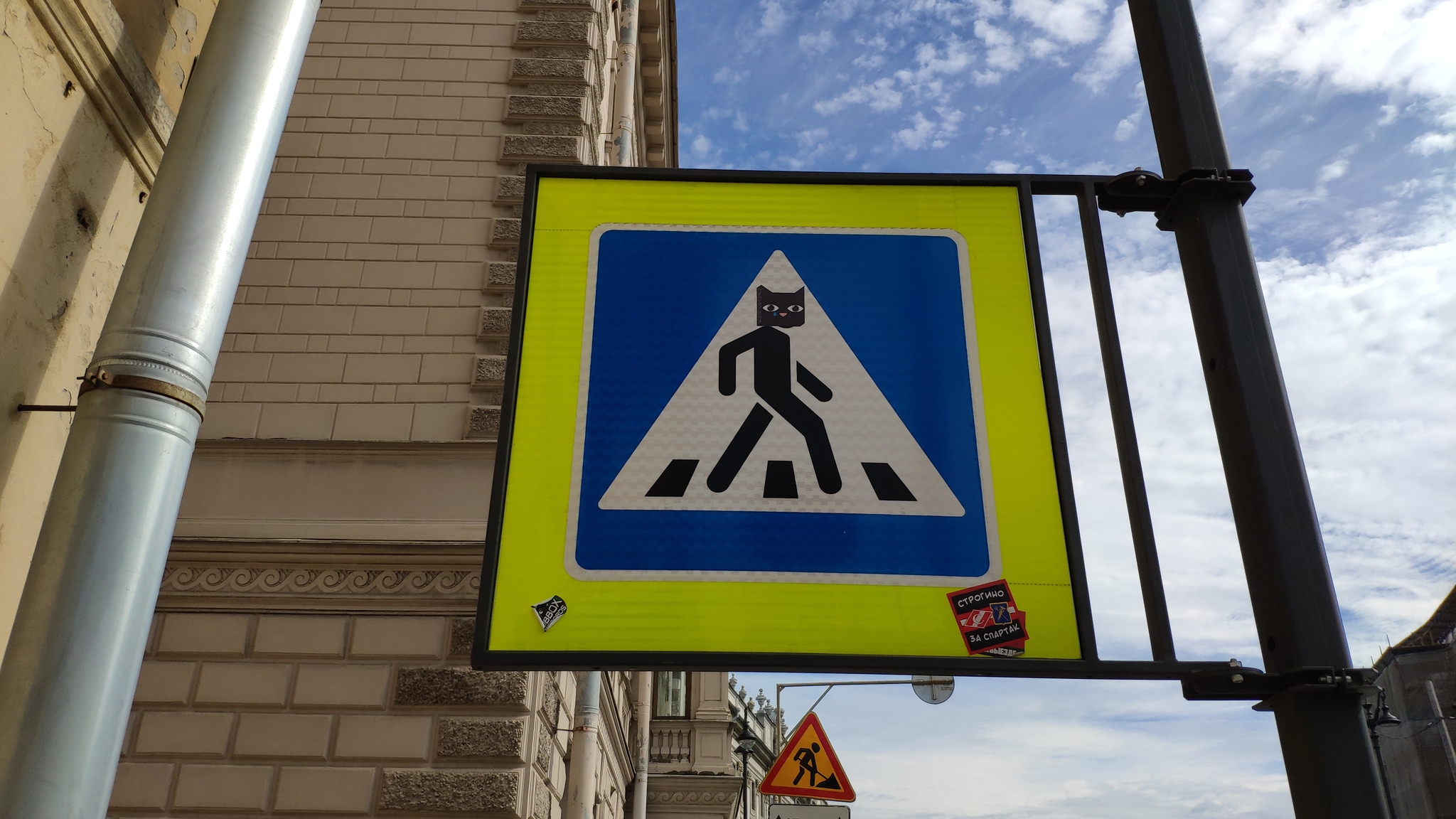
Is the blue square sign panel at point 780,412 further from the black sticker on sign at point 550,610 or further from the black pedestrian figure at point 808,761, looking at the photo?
the black pedestrian figure at point 808,761

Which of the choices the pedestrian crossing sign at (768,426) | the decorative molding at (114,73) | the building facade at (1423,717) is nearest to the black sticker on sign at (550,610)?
the pedestrian crossing sign at (768,426)

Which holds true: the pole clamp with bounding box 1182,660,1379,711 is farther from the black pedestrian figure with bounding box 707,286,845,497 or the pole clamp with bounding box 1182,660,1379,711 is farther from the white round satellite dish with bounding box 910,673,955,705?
the white round satellite dish with bounding box 910,673,955,705

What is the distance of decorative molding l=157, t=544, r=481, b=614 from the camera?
7.43 metres

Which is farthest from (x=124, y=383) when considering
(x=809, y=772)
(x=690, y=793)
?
(x=690, y=793)

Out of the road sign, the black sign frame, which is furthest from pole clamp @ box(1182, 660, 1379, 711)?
the road sign

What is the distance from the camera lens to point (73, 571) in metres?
2.35

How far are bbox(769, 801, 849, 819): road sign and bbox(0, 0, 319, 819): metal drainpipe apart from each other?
8.30m

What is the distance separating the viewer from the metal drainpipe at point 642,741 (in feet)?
49.1

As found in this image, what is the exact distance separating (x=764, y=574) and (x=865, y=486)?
1.20 feet

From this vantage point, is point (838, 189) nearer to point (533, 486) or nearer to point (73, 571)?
point (533, 486)

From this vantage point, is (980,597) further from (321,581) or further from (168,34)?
(321,581)

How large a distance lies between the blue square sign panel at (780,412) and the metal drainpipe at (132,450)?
109 cm

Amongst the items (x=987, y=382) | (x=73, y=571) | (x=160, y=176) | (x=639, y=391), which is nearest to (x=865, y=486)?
(x=987, y=382)

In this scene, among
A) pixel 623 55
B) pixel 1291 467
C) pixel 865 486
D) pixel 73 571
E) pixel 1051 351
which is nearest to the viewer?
pixel 1291 467
